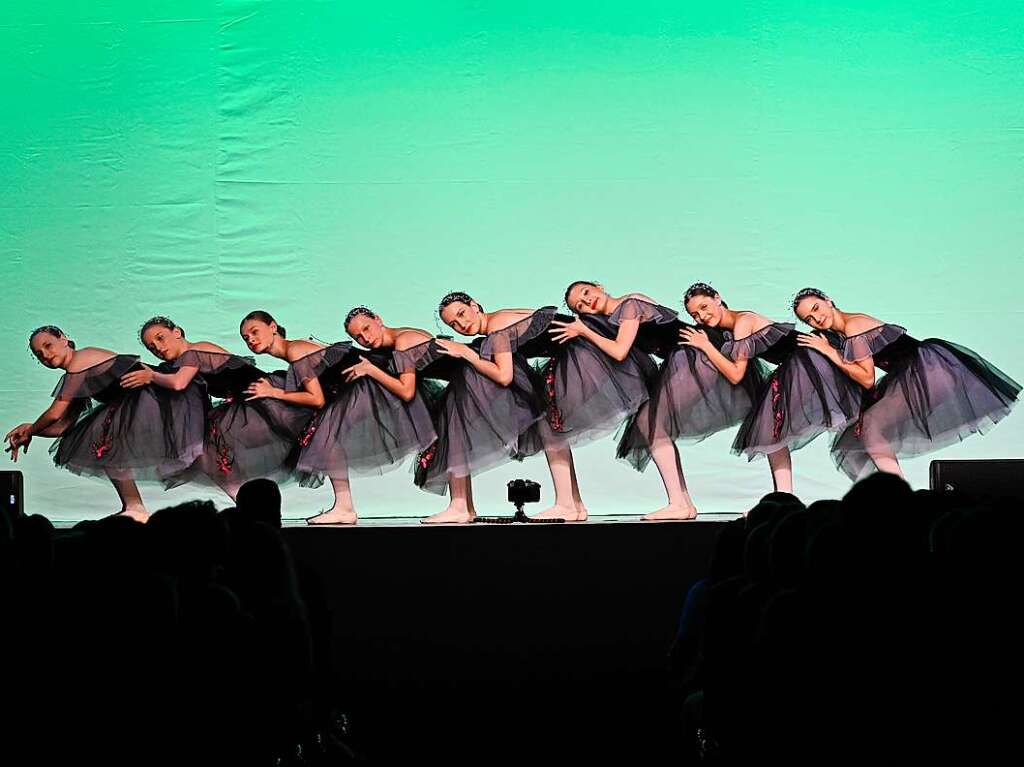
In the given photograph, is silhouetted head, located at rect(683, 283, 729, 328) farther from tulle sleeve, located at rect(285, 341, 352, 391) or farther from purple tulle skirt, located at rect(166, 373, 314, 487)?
purple tulle skirt, located at rect(166, 373, 314, 487)

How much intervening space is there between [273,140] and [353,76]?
52cm

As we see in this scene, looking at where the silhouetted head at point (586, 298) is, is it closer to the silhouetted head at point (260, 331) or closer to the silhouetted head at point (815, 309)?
the silhouetted head at point (815, 309)

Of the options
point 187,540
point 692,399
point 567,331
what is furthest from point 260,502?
point 692,399

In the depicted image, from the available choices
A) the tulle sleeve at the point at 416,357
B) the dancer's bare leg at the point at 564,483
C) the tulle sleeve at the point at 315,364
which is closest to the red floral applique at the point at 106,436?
the tulle sleeve at the point at 315,364

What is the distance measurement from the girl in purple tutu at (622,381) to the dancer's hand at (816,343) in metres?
0.61

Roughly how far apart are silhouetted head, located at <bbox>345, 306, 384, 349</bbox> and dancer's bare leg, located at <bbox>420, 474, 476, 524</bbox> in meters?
0.75

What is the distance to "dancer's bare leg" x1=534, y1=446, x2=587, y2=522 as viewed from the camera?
6.38 metres

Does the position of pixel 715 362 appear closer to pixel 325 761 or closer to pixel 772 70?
pixel 772 70

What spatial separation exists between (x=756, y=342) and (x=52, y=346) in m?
3.51

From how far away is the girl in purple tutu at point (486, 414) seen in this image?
20.6 feet

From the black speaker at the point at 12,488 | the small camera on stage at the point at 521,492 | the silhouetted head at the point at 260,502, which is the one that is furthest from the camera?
the small camera on stage at the point at 521,492

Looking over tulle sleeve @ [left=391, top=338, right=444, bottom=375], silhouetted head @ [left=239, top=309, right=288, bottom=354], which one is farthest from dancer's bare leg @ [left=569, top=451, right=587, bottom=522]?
silhouetted head @ [left=239, top=309, right=288, bottom=354]

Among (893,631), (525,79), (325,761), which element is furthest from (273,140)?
(893,631)

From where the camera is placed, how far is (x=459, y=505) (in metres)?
6.31
